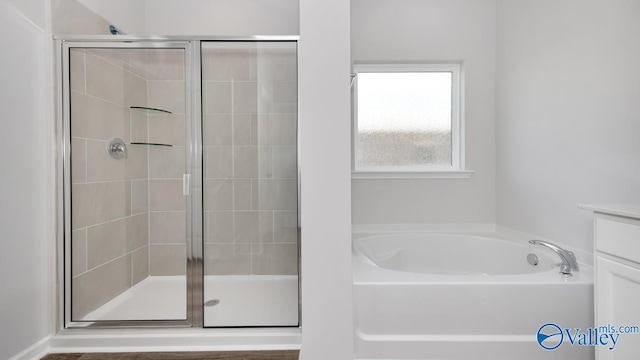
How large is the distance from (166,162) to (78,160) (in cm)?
46

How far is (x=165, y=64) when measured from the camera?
1725mm

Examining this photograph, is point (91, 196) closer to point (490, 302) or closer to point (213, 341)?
point (213, 341)

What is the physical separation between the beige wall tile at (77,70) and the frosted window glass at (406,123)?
1860mm

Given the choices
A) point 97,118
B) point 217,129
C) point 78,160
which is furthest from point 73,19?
point 217,129

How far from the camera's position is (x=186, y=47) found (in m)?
1.70

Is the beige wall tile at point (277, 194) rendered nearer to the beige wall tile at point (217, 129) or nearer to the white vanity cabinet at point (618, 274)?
the beige wall tile at point (217, 129)

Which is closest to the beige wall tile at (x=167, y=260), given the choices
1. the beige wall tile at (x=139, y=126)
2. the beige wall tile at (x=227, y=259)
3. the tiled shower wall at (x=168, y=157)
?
the tiled shower wall at (x=168, y=157)

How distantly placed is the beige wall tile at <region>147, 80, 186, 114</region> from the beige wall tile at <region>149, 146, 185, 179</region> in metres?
0.22

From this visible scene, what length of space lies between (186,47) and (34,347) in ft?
5.52

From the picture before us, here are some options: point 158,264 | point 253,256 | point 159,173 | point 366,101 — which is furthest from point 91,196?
point 366,101

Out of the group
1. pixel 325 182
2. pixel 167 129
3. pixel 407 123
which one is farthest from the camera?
pixel 407 123

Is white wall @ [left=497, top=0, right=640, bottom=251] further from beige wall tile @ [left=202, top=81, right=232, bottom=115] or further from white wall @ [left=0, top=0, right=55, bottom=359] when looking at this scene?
white wall @ [left=0, top=0, right=55, bottom=359]

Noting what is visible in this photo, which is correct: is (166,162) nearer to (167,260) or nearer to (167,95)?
(167,95)

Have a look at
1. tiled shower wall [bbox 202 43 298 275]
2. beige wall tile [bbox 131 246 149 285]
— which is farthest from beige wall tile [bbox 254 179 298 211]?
beige wall tile [bbox 131 246 149 285]
